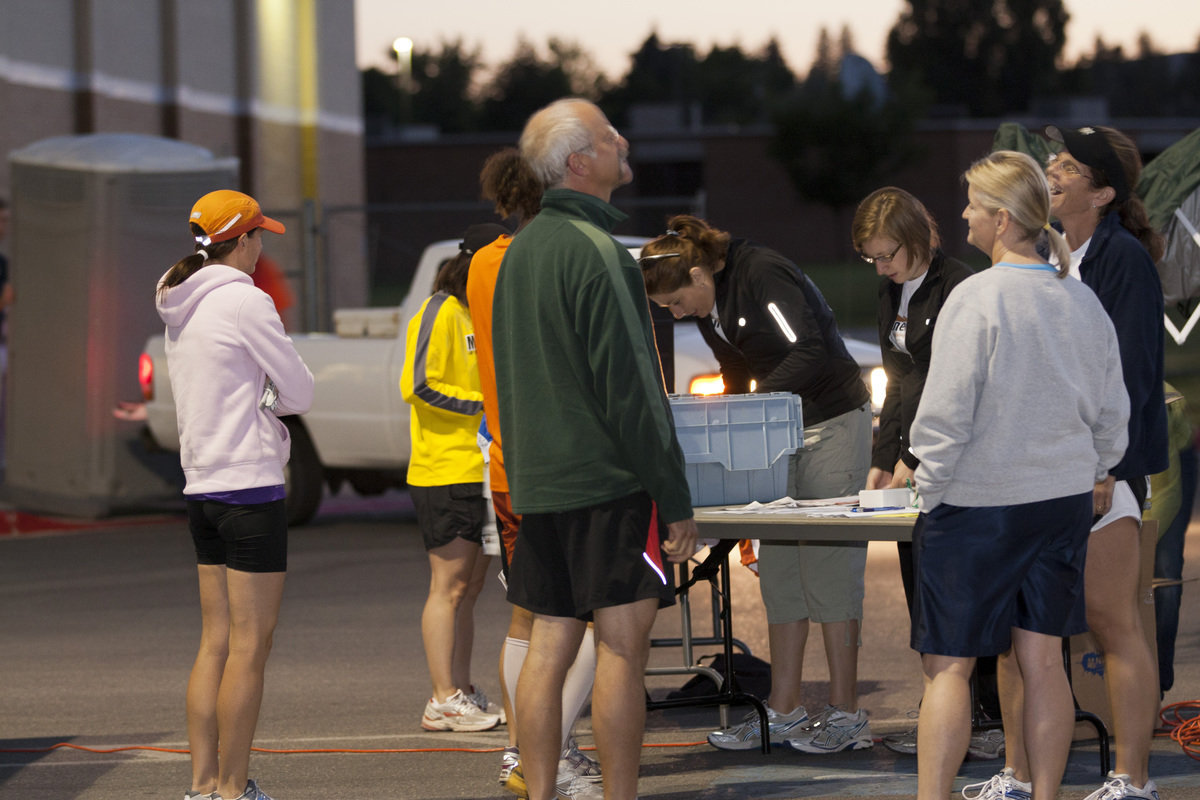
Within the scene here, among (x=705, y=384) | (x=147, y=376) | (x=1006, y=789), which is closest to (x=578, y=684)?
(x=1006, y=789)

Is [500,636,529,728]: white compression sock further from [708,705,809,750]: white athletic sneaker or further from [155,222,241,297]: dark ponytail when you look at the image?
[155,222,241,297]: dark ponytail

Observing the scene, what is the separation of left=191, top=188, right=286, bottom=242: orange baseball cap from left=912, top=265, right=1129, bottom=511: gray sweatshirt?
87.1 inches

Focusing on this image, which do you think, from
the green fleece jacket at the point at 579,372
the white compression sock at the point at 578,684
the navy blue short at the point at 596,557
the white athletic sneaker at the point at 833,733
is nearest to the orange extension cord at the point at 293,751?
the white athletic sneaker at the point at 833,733

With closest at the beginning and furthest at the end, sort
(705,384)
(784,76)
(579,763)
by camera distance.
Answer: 1. (579,763)
2. (705,384)
3. (784,76)

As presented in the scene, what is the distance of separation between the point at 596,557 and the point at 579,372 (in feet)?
1.72

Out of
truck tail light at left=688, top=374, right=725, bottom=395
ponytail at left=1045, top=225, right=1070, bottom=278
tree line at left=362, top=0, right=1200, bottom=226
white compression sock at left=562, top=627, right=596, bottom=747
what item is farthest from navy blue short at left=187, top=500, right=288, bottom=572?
tree line at left=362, top=0, right=1200, bottom=226

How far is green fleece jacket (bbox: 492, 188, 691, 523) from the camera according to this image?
4445 mm

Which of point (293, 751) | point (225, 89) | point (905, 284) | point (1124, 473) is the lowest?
point (293, 751)

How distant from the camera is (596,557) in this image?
180 inches

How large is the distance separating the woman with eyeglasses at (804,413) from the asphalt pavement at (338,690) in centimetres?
19

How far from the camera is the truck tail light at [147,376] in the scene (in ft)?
43.0

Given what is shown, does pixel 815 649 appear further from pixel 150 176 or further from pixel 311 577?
pixel 150 176

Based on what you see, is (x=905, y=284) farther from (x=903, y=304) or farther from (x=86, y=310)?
(x=86, y=310)

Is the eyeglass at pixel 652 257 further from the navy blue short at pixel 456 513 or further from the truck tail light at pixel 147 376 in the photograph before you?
the truck tail light at pixel 147 376
